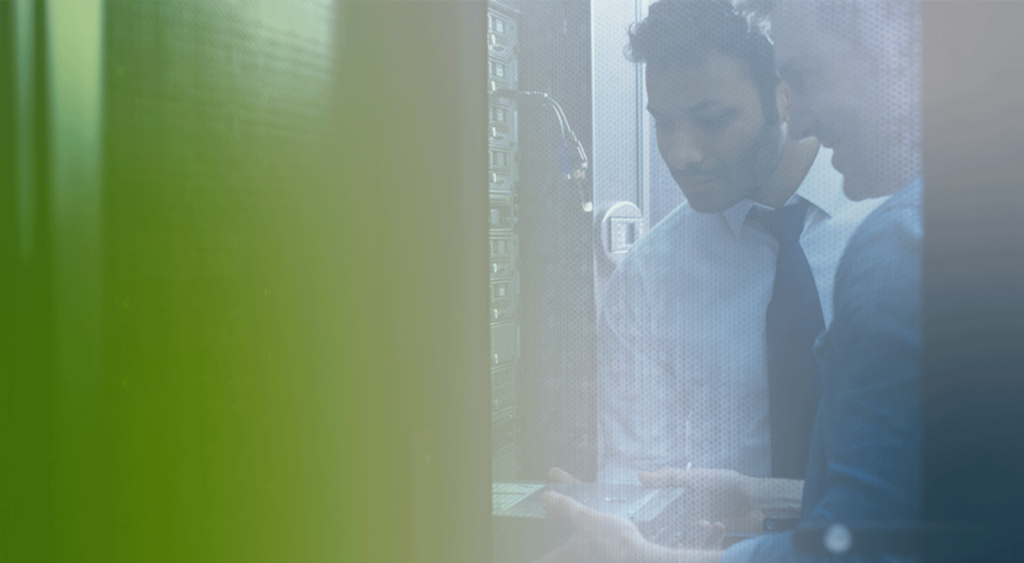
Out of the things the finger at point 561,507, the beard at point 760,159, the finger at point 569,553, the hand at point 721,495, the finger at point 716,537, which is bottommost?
the finger at point 569,553

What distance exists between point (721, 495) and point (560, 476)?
0.26 metres

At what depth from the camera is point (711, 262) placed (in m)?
1.47

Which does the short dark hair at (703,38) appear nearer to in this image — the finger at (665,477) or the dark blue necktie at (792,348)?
the dark blue necktie at (792,348)

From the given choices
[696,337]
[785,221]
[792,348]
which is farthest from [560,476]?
[785,221]

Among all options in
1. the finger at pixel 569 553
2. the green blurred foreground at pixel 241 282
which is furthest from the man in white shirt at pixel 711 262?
the green blurred foreground at pixel 241 282

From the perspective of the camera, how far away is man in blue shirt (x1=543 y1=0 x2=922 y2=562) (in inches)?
53.6

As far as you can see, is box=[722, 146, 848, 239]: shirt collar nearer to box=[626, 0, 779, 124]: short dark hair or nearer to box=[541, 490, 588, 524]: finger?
box=[626, 0, 779, 124]: short dark hair

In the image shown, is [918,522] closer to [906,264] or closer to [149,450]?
[906,264]

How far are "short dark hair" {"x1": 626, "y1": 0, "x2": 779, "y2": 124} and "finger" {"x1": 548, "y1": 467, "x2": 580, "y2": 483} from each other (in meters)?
0.64

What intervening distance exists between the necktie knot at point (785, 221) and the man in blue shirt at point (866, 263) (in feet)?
0.24

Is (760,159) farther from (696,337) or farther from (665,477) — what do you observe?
(665,477)

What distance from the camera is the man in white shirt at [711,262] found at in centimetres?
142

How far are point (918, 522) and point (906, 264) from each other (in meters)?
0.37

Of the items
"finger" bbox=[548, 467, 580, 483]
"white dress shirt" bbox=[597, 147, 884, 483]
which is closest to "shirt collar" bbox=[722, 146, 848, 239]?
"white dress shirt" bbox=[597, 147, 884, 483]
